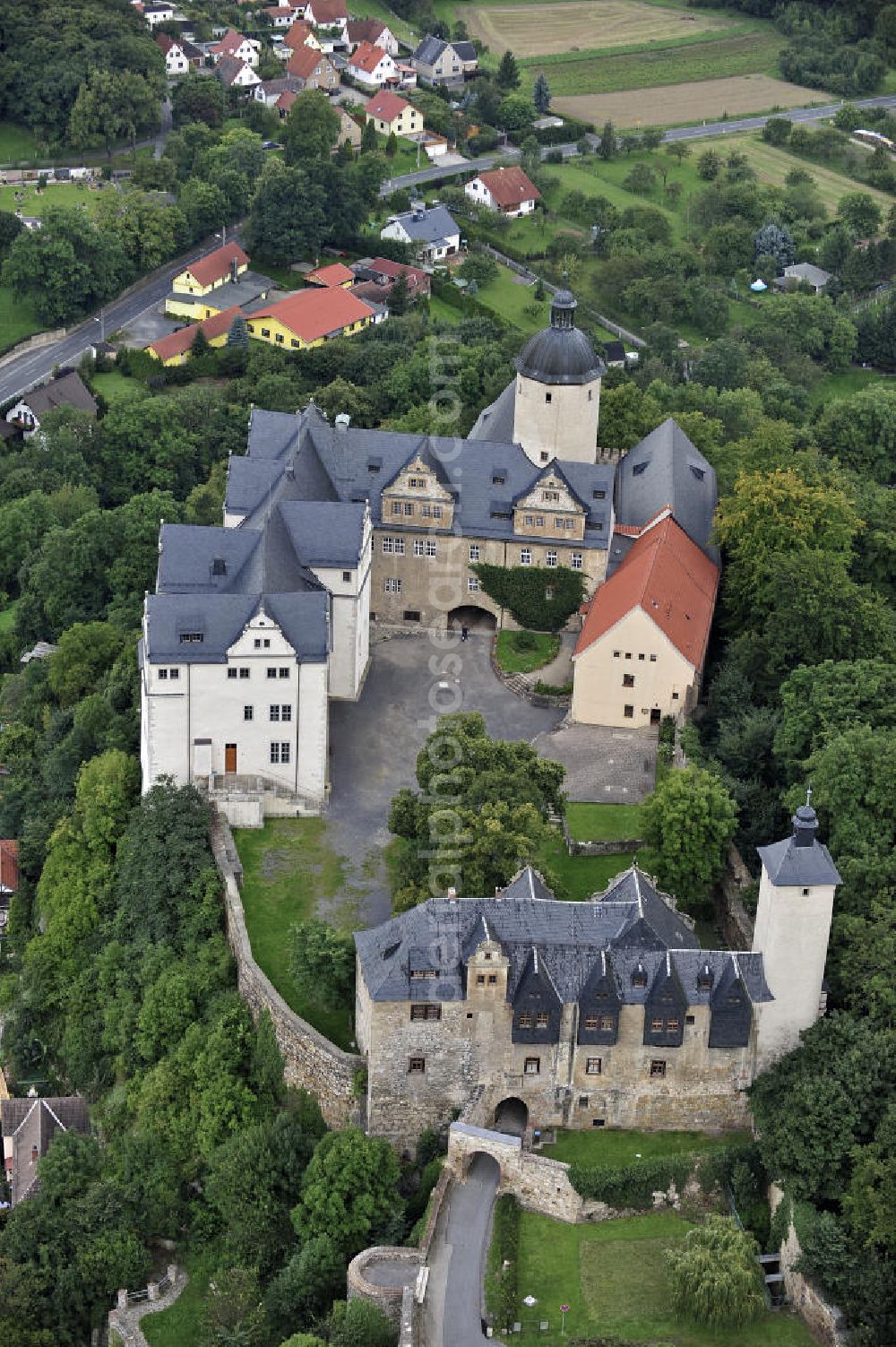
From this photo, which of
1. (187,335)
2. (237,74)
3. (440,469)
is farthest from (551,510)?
(237,74)

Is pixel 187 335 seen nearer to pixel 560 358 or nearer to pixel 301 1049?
pixel 560 358

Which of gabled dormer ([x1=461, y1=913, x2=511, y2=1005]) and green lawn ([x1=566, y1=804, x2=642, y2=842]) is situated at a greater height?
gabled dormer ([x1=461, y1=913, x2=511, y2=1005])

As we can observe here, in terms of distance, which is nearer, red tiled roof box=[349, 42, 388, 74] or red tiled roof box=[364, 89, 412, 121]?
red tiled roof box=[364, 89, 412, 121]

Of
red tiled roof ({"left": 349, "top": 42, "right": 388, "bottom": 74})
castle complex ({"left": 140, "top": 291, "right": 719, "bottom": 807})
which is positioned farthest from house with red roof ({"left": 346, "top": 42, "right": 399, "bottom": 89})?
castle complex ({"left": 140, "top": 291, "right": 719, "bottom": 807})

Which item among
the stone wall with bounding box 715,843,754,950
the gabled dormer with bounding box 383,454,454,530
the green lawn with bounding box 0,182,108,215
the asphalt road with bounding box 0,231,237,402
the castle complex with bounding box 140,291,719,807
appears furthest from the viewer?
the green lawn with bounding box 0,182,108,215

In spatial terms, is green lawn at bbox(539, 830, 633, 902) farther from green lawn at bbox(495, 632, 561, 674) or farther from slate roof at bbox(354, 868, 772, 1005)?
green lawn at bbox(495, 632, 561, 674)

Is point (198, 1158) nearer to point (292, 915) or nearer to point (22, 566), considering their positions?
point (292, 915)

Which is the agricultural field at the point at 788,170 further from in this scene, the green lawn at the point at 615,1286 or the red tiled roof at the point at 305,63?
the green lawn at the point at 615,1286
